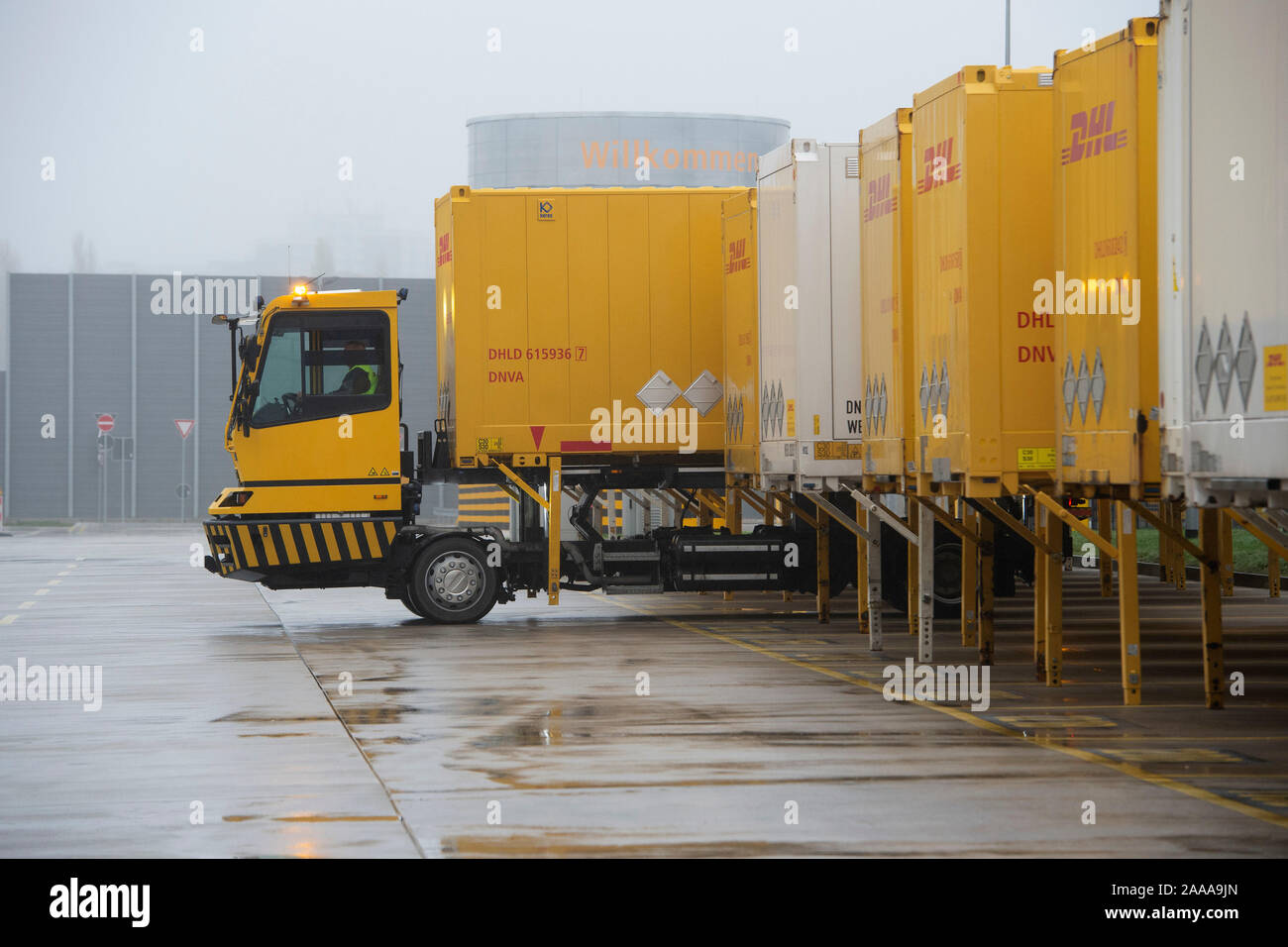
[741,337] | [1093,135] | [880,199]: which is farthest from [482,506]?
[1093,135]

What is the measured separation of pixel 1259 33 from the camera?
871 cm

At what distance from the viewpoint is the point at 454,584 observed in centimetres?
1933

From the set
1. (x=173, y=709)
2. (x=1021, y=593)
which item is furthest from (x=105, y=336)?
(x=173, y=709)

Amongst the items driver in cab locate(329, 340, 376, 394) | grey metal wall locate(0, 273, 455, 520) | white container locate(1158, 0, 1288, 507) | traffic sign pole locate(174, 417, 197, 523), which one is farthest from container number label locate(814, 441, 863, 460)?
traffic sign pole locate(174, 417, 197, 523)

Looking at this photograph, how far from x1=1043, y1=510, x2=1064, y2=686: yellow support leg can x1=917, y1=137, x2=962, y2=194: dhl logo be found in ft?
8.64

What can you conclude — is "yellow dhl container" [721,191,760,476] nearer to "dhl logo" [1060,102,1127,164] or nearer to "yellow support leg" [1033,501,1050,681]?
"yellow support leg" [1033,501,1050,681]

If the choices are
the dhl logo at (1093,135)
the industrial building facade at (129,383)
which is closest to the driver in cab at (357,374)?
the dhl logo at (1093,135)

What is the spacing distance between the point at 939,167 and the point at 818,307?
340 cm

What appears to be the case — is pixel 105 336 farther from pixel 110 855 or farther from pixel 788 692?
pixel 110 855

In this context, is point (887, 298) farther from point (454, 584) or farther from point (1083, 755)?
point (454, 584)

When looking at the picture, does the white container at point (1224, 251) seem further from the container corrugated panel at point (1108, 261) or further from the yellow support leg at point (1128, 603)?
the yellow support leg at point (1128, 603)

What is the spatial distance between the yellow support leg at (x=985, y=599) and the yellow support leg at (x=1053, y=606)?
150cm
